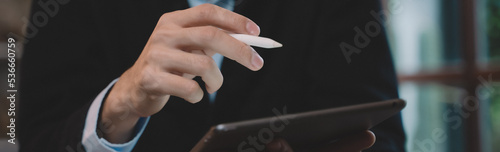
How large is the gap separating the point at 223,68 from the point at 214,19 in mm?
354

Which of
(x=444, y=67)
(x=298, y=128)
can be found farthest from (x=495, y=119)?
(x=298, y=128)

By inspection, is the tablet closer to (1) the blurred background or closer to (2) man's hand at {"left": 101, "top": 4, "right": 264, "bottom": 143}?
(2) man's hand at {"left": 101, "top": 4, "right": 264, "bottom": 143}

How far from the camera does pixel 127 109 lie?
1.88 feet

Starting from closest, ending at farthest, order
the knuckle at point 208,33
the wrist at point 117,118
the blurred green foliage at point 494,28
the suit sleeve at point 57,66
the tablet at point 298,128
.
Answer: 1. the tablet at point 298,128
2. the knuckle at point 208,33
3. the wrist at point 117,118
4. the suit sleeve at point 57,66
5. the blurred green foliage at point 494,28

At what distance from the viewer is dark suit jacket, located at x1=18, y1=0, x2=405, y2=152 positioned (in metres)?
0.74

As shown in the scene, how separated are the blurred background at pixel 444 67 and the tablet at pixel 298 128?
1105mm

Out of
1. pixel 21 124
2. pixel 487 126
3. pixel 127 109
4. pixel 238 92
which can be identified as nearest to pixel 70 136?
pixel 127 109

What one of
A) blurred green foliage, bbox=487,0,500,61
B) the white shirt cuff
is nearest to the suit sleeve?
the white shirt cuff

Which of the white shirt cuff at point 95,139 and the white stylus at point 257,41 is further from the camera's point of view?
the white shirt cuff at point 95,139

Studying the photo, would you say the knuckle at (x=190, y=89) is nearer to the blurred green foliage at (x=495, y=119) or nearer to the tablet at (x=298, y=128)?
the tablet at (x=298, y=128)

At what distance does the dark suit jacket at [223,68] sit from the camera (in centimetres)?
74

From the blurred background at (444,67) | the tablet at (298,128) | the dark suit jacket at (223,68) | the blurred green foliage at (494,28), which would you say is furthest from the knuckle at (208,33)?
the blurred green foliage at (494,28)

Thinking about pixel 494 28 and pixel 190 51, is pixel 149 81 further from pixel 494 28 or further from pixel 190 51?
pixel 494 28

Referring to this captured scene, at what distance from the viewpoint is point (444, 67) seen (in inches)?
59.0
